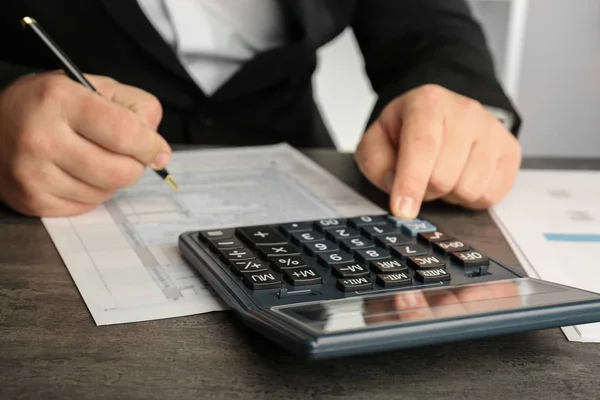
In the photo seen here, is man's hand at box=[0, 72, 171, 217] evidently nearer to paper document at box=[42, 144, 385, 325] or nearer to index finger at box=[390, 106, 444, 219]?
paper document at box=[42, 144, 385, 325]

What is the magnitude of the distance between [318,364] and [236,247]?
0.11 meters

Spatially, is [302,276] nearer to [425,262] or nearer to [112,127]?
[425,262]

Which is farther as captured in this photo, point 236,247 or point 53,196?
point 53,196

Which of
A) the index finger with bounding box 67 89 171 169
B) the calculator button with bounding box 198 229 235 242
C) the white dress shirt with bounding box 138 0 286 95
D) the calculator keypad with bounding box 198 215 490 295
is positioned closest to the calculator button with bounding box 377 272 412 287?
the calculator keypad with bounding box 198 215 490 295

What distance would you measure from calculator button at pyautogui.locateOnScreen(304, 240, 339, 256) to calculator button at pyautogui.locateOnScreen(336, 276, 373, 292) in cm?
4

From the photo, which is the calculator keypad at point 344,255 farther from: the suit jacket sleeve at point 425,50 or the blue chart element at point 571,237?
the suit jacket sleeve at point 425,50

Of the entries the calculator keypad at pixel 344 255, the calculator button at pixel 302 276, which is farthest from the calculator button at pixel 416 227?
the calculator button at pixel 302 276

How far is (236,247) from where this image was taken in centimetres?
45

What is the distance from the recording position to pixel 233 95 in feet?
2.86

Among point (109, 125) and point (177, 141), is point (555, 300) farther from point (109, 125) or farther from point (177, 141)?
point (177, 141)

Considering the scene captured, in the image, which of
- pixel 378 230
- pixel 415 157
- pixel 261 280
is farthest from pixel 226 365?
pixel 415 157

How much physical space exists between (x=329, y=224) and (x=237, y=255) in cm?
8

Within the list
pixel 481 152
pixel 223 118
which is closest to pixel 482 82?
pixel 481 152

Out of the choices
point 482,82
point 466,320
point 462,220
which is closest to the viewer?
point 466,320
